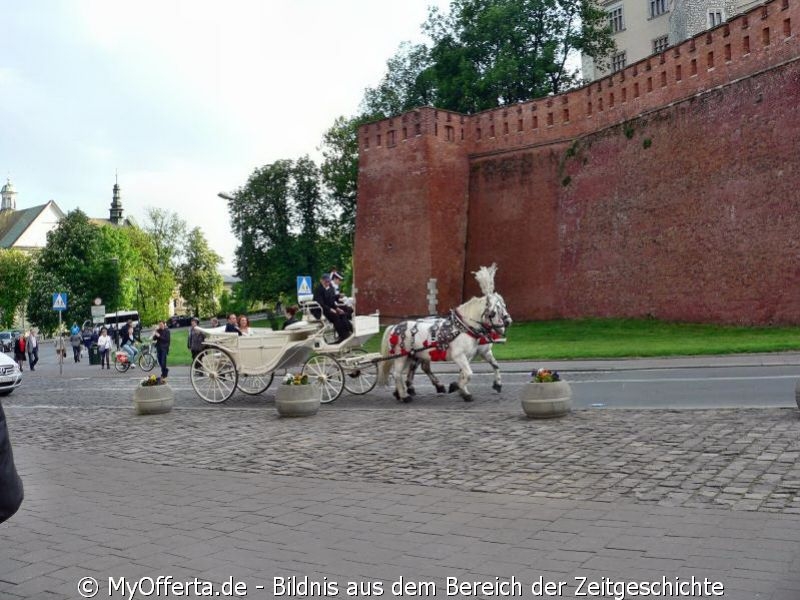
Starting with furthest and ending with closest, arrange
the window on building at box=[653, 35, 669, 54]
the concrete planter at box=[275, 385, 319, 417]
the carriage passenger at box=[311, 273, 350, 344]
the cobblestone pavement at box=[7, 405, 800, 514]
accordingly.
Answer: the window on building at box=[653, 35, 669, 54] < the carriage passenger at box=[311, 273, 350, 344] < the concrete planter at box=[275, 385, 319, 417] < the cobblestone pavement at box=[7, 405, 800, 514]

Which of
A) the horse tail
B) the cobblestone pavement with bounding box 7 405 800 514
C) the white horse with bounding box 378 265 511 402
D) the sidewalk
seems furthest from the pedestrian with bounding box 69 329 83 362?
the sidewalk

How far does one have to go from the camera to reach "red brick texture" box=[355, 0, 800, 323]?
89.7 ft

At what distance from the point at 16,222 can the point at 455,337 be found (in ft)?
408

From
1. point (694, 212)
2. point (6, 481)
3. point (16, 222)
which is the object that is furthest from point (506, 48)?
point (16, 222)

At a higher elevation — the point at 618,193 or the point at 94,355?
the point at 618,193

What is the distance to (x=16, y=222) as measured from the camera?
124 metres

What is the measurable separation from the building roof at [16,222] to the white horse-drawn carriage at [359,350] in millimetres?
112596

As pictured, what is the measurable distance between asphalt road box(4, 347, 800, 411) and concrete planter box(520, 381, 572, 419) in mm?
1178

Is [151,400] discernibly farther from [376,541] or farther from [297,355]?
[376,541]

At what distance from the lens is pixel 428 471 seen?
8.45m

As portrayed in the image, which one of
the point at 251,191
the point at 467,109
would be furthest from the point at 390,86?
the point at 251,191

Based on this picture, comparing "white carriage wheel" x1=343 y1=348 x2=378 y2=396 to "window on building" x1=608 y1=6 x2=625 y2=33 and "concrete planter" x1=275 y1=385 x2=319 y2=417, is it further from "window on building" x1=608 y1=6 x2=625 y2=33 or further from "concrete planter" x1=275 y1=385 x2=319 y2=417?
"window on building" x1=608 y1=6 x2=625 y2=33

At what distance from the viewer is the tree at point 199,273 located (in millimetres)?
93938

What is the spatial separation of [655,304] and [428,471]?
25.2 metres
